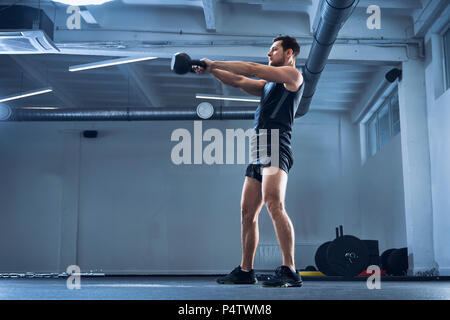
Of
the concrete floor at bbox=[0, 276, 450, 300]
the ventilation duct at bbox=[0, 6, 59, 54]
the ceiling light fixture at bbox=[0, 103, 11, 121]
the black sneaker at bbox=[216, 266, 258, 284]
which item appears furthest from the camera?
the ceiling light fixture at bbox=[0, 103, 11, 121]

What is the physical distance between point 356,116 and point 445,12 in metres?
4.21

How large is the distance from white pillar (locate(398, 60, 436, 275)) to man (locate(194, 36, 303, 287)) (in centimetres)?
375

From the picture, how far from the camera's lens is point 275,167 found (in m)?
2.64

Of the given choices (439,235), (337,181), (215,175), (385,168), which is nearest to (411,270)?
(439,235)

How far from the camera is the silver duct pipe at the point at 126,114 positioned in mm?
Result: 8055

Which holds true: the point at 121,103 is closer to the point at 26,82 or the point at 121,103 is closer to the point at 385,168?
the point at 26,82

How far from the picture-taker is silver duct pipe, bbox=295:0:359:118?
4359 millimetres

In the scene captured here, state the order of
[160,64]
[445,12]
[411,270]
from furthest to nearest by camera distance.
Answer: [160,64]
[411,270]
[445,12]

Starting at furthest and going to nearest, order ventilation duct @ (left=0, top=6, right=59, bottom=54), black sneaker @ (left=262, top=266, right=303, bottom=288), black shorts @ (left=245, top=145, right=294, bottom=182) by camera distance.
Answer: ventilation duct @ (left=0, top=6, right=59, bottom=54)
black shorts @ (left=245, top=145, right=294, bottom=182)
black sneaker @ (left=262, top=266, right=303, bottom=288)

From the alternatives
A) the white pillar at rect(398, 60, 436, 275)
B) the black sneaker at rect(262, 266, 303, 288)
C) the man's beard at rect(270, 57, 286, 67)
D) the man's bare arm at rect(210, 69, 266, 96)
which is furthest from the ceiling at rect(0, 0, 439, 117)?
the black sneaker at rect(262, 266, 303, 288)

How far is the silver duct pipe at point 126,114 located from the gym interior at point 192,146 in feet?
0.07

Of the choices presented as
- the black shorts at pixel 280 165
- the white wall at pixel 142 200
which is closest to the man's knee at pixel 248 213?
the black shorts at pixel 280 165

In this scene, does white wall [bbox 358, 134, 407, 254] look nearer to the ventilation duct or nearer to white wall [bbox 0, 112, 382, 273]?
white wall [bbox 0, 112, 382, 273]

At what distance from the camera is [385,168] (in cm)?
826
